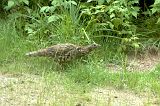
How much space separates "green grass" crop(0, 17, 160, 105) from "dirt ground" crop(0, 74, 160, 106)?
1.1 inches

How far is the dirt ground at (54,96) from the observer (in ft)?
13.8

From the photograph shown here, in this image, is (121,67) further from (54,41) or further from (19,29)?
(19,29)

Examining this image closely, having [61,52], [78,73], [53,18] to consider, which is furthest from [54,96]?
[53,18]

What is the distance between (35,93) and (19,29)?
1.94 metres

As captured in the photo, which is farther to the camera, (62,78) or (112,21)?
(112,21)

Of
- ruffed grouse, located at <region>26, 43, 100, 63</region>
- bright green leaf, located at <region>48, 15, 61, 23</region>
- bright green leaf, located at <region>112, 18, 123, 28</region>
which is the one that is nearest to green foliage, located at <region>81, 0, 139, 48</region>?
bright green leaf, located at <region>112, 18, 123, 28</region>

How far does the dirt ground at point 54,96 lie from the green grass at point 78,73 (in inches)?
1.1

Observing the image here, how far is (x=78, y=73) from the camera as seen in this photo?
487 centimetres

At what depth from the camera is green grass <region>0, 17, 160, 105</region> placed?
468 centimetres

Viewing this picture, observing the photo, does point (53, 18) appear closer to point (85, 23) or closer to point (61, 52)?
point (85, 23)

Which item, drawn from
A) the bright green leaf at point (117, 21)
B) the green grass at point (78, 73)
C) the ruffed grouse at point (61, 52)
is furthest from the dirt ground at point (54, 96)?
the bright green leaf at point (117, 21)

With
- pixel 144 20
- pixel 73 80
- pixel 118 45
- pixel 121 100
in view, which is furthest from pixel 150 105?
pixel 144 20

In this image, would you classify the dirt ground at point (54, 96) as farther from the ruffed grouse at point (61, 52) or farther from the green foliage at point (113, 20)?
the green foliage at point (113, 20)

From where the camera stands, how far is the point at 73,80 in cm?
479
